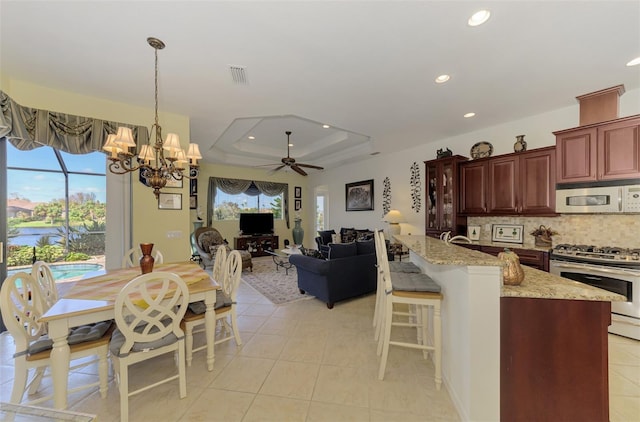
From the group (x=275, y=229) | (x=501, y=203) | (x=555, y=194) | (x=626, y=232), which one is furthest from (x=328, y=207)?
(x=626, y=232)

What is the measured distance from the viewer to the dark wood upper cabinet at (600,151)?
2.65 m

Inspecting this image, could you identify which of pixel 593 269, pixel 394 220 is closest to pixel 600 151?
pixel 593 269

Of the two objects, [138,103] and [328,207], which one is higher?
[138,103]

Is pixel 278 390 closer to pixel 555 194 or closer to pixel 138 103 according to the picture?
pixel 138 103

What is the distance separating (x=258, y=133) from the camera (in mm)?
5242

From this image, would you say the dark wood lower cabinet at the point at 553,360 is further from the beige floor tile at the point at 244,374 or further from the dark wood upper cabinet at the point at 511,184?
the dark wood upper cabinet at the point at 511,184

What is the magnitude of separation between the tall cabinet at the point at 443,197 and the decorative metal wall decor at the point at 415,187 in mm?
454

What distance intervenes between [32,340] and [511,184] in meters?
5.60

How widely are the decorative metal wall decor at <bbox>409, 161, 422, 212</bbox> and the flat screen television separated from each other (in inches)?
175

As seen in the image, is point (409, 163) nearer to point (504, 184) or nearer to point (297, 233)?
point (504, 184)

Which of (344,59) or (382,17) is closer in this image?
(382,17)

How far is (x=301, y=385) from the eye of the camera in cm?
193

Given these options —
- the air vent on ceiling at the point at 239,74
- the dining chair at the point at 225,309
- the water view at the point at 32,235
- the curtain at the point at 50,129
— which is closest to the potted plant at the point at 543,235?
the dining chair at the point at 225,309

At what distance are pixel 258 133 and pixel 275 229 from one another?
12.2ft
